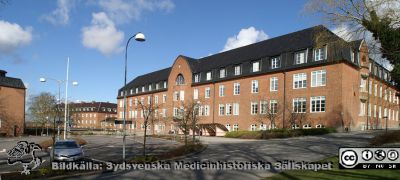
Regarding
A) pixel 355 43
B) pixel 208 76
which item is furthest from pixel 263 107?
pixel 355 43

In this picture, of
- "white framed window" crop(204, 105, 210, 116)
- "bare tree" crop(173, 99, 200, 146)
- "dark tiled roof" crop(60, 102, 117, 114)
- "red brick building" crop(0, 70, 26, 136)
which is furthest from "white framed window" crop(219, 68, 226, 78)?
"dark tiled roof" crop(60, 102, 117, 114)

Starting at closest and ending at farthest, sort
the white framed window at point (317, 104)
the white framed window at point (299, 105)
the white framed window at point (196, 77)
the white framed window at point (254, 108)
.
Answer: the white framed window at point (317, 104) → the white framed window at point (299, 105) → the white framed window at point (254, 108) → the white framed window at point (196, 77)

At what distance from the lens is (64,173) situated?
16062 millimetres

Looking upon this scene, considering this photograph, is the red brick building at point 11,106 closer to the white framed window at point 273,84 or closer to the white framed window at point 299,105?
the white framed window at point 273,84

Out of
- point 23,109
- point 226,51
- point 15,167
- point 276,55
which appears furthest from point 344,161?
point 23,109

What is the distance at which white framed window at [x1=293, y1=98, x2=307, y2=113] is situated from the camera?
148 feet

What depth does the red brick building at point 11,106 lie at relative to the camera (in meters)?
62.5

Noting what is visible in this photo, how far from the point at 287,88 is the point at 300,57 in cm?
413

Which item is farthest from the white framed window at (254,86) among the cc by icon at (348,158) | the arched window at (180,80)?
the cc by icon at (348,158)

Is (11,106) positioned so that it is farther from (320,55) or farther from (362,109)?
(362,109)

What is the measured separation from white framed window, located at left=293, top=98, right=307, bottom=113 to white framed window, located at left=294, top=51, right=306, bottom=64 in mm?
4603

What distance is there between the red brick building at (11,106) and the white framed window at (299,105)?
149 feet

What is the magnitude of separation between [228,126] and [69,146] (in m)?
37.4

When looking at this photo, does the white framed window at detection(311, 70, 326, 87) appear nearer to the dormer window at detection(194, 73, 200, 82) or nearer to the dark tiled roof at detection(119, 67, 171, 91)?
the dormer window at detection(194, 73, 200, 82)
